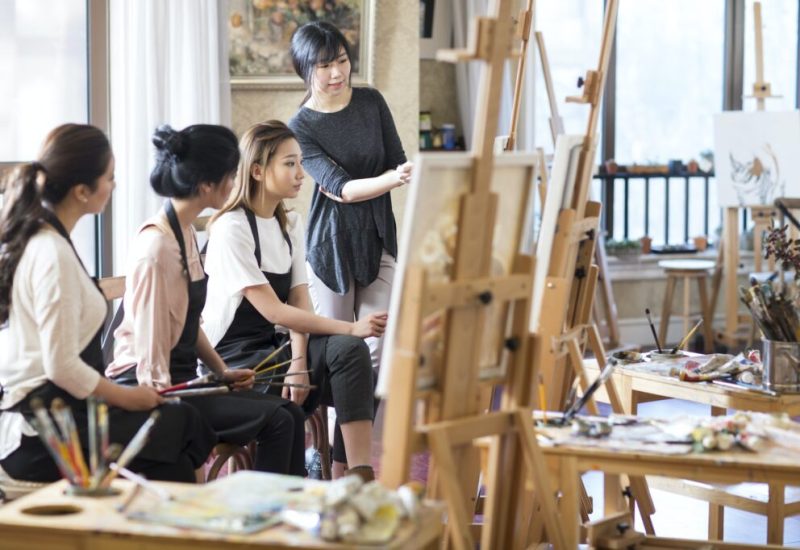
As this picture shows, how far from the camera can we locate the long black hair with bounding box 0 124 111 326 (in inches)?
96.2

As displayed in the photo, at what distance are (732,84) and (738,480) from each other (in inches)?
219

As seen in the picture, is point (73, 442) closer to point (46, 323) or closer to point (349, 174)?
point (46, 323)

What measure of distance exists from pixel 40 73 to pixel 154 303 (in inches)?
74.2

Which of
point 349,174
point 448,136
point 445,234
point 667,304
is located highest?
point 448,136

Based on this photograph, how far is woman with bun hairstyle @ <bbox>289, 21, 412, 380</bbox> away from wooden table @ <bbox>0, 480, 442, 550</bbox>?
6.15 ft

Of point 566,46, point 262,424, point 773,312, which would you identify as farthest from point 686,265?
point 262,424

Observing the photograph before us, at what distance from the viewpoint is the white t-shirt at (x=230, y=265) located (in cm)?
337

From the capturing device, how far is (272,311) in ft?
11.1

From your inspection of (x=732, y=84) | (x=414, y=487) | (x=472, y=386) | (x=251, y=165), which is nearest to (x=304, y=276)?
(x=251, y=165)

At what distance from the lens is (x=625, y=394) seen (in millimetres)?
3516

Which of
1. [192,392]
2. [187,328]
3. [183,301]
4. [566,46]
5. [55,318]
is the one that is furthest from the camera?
[566,46]

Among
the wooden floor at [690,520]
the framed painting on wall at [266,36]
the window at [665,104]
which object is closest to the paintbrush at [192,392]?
the wooden floor at [690,520]

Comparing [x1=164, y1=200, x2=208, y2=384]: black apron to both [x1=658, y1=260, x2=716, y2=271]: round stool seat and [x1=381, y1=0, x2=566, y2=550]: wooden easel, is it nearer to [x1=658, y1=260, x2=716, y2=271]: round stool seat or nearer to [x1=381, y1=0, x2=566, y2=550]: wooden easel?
[x1=381, y1=0, x2=566, y2=550]: wooden easel

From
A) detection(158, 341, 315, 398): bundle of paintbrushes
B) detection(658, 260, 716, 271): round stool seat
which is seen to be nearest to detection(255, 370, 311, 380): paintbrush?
detection(158, 341, 315, 398): bundle of paintbrushes
